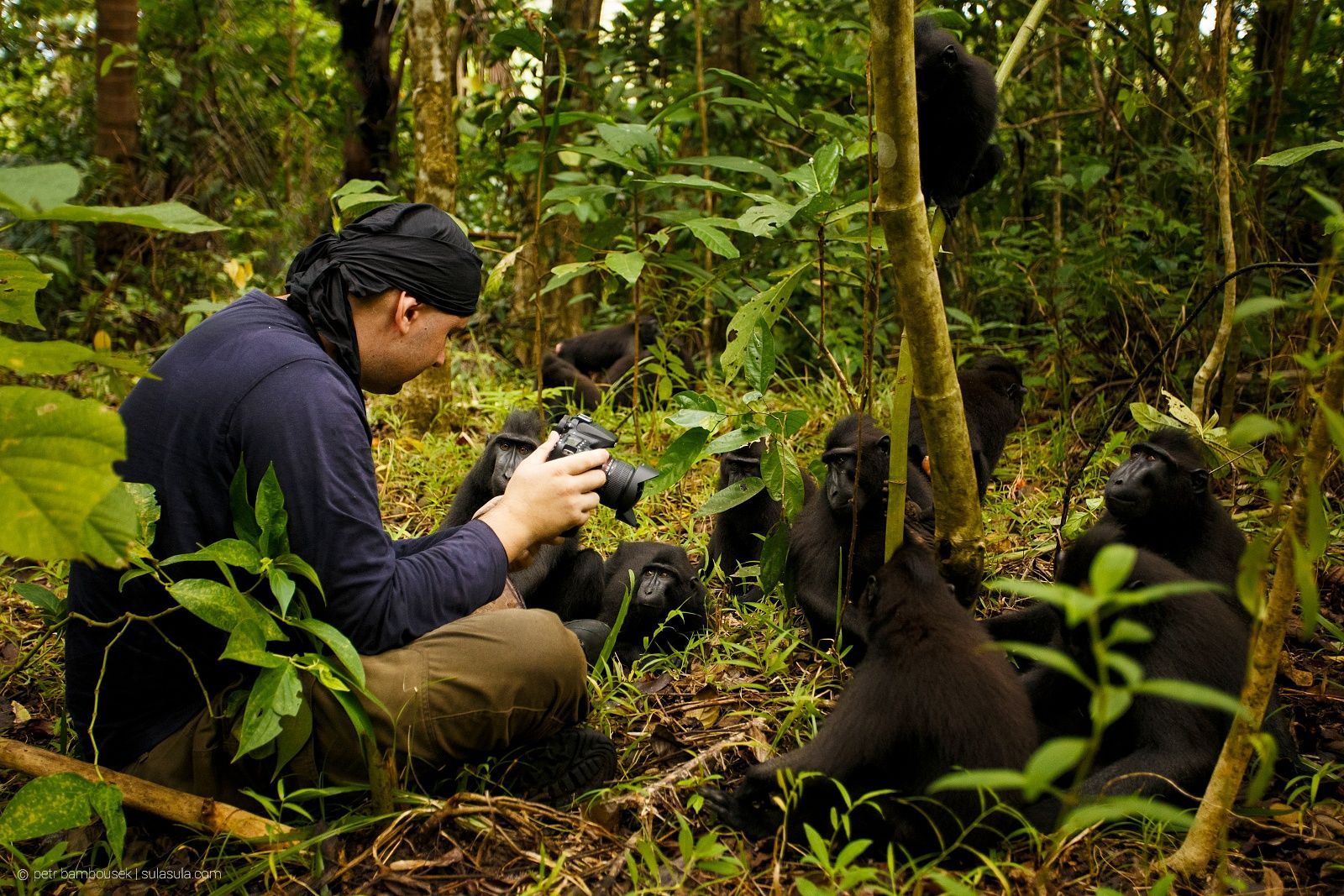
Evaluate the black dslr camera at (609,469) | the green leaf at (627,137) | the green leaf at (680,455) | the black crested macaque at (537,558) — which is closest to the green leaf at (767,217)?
the green leaf at (680,455)

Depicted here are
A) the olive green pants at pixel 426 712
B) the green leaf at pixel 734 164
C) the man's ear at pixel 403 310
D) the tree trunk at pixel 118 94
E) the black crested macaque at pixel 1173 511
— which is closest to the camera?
the olive green pants at pixel 426 712

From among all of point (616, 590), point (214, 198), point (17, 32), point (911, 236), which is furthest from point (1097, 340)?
point (17, 32)

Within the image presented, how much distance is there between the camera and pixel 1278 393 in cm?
617

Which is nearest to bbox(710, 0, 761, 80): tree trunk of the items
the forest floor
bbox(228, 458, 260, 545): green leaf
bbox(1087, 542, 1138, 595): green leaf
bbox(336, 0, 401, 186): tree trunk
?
bbox(336, 0, 401, 186): tree trunk

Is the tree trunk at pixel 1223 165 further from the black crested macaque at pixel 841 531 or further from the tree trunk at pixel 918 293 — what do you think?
Result: the tree trunk at pixel 918 293

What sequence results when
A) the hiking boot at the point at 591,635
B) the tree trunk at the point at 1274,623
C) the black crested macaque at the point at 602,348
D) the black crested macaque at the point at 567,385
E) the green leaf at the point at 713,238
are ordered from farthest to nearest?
the black crested macaque at the point at 602,348
the black crested macaque at the point at 567,385
the green leaf at the point at 713,238
the hiking boot at the point at 591,635
the tree trunk at the point at 1274,623

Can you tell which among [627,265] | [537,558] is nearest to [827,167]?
[627,265]

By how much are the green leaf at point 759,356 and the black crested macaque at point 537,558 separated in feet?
4.74

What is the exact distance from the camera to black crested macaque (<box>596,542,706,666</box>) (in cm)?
425

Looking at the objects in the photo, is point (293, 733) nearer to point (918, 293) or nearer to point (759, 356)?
point (759, 356)

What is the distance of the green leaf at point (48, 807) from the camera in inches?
93.4

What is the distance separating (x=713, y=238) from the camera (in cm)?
429

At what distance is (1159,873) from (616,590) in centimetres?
252

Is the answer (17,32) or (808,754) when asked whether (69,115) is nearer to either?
(17,32)
